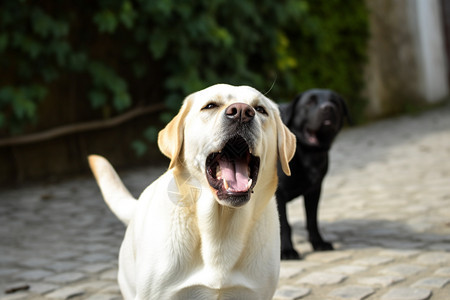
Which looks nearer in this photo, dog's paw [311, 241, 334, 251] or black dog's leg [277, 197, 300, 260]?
black dog's leg [277, 197, 300, 260]

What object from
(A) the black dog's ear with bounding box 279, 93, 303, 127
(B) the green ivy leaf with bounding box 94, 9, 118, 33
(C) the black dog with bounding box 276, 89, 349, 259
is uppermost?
(B) the green ivy leaf with bounding box 94, 9, 118, 33

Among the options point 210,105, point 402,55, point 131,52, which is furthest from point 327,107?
point 402,55

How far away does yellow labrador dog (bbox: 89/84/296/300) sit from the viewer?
223 centimetres

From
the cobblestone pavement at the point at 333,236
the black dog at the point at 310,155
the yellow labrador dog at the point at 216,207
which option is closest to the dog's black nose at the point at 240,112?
the yellow labrador dog at the point at 216,207

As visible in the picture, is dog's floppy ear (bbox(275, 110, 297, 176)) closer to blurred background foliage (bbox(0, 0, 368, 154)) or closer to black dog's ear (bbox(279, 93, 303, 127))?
black dog's ear (bbox(279, 93, 303, 127))

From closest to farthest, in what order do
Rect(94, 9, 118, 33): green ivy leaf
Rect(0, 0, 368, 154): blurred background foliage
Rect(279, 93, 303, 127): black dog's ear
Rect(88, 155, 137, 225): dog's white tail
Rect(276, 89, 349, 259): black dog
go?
Rect(88, 155, 137, 225): dog's white tail
Rect(276, 89, 349, 259): black dog
Rect(279, 93, 303, 127): black dog's ear
Rect(0, 0, 368, 154): blurred background foliage
Rect(94, 9, 118, 33): green ivy leaf

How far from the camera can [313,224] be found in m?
3.99

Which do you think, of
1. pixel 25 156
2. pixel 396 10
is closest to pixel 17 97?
pixel 25 156

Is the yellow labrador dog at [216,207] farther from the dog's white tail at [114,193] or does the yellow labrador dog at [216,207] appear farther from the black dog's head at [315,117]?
the black dog's head at [315,117]

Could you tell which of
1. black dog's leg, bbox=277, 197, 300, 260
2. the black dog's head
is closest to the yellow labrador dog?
black dog's leg, bbox=277, 197, 300, 260

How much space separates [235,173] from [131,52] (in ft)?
19.2

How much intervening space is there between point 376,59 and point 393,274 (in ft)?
32.8

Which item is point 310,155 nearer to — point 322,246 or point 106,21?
point 322,246

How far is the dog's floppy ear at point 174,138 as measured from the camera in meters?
2.34
